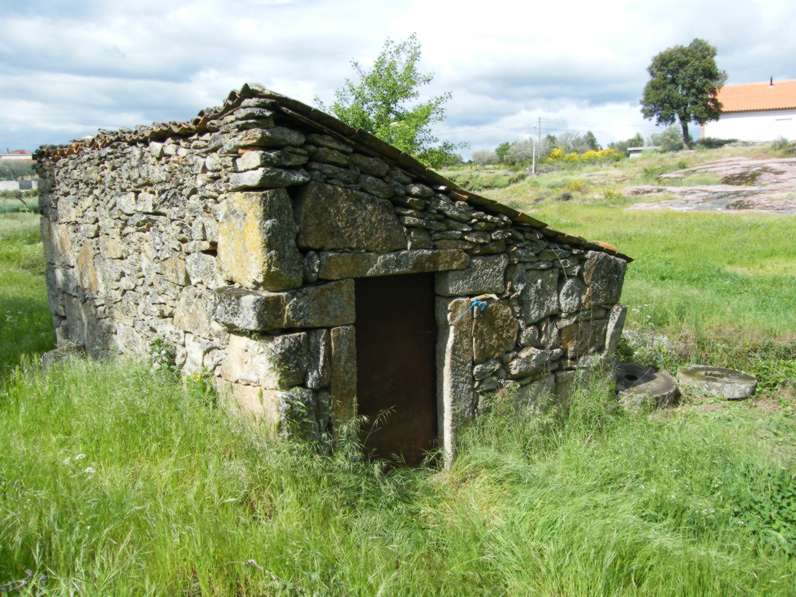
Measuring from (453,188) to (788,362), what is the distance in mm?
5708

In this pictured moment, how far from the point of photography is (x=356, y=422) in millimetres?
4238

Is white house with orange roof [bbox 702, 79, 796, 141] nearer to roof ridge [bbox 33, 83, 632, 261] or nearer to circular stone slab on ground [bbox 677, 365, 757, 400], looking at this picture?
circular stone slab on ground [bbox 677, 365, 757, 400]

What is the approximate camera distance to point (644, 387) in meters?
6.74

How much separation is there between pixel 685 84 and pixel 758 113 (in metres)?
11.7

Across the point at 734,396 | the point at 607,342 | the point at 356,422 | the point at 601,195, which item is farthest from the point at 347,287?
the point at 601,195

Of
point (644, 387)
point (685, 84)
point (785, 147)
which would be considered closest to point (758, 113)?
point (685, 84)

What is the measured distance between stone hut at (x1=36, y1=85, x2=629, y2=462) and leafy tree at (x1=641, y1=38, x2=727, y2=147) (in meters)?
41.1

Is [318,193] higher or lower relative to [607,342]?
higher

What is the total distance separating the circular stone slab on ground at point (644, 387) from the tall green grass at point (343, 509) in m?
1.18

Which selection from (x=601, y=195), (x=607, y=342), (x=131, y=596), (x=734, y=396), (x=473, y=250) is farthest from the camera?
(x=601, y=195)

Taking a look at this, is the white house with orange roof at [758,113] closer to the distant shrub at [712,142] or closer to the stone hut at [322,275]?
the distant shrub at [712,142]

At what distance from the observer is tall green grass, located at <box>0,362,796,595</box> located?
2.77m

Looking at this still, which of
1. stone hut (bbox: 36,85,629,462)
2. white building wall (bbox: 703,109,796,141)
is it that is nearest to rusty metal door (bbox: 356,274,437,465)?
stone hut (bbox: 36,85,629,462)

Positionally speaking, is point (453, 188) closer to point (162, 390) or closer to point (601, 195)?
point (162, 390)
